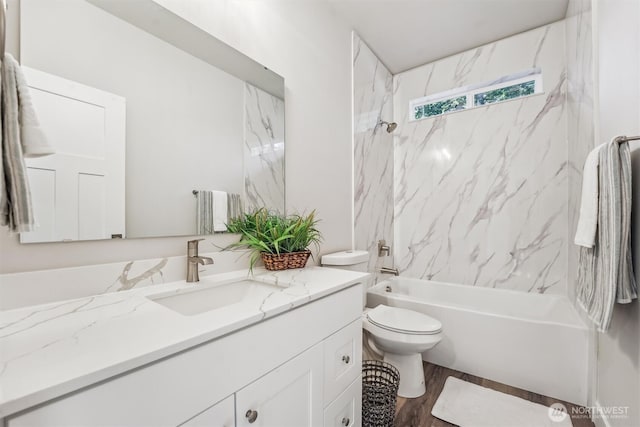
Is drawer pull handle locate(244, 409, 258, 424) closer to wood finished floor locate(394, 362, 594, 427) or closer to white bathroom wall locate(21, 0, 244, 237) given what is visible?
white bathroom wall locate(21, 0, 244, 237)

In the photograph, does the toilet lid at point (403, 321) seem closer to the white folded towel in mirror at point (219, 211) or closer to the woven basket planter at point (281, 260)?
the woven basket planter at point (281, 260)

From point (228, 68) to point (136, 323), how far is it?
1.18 metres

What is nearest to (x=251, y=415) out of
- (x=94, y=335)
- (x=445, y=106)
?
(x=94, y=335)

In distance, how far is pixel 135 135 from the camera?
106 cm

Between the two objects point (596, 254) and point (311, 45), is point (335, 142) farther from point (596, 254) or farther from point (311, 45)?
point (596, 254)

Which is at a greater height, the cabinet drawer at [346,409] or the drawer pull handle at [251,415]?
the drawer pull handle at [251,415]

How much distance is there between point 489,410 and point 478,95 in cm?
250

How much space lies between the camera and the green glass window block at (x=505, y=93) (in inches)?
95.8

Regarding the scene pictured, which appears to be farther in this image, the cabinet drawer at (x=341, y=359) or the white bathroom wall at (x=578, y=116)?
the white bathroom wall at (x=578, y=116)

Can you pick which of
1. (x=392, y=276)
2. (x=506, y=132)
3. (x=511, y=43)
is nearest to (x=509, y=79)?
(x=511, y=43)

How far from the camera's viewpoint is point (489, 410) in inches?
65.4

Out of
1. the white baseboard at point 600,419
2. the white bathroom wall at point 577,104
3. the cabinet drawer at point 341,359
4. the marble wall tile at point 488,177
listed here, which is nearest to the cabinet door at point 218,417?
the cabinet drawer at point 341,359

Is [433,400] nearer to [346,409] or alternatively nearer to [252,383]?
[346,409]

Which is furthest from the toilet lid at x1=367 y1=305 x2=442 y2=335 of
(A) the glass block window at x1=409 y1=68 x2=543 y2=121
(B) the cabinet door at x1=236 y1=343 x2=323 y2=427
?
(A) the glass block window at x1=409 y1=68 x2=543 y2=121
